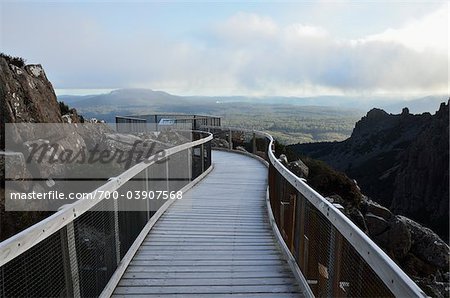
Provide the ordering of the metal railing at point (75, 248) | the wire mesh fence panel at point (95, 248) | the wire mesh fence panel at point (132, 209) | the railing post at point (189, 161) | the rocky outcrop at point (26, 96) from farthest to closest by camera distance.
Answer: the railing post at point (189, 161), the rocky outcrop at point (26, 96), the wire mesh fence panel at point (132, 209), the wire mesh fence panel at point (95, 248), the metal railing at point (75, 248)

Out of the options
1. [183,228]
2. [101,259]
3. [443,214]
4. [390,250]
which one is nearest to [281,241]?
[183,228]

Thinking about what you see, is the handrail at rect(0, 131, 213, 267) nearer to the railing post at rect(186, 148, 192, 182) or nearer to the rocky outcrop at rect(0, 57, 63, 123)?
the railing post at rect(186, 148, 192, 182)

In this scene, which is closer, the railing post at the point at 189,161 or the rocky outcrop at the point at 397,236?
the railing post at the point at 189,161

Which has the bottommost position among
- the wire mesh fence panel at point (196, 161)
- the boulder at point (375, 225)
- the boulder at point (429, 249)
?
the boulder at point (429, 249)

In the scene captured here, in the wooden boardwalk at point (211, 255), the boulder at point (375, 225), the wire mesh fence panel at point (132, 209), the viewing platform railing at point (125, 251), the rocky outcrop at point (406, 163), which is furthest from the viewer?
the rocky outcrop at point (406, 163)

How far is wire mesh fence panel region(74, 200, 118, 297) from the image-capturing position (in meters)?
3.88

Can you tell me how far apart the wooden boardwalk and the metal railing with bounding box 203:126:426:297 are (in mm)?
400

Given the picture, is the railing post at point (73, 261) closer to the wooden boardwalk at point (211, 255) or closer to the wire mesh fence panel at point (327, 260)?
the wooden boardwalk at point (211, 255)

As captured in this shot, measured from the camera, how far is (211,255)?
580 cm

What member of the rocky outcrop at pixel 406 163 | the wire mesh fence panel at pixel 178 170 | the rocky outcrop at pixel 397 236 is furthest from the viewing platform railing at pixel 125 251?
the rocky outcrop at pixel 406 163

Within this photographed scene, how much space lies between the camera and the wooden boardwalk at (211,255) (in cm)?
462

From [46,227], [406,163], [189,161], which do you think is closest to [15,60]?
[189,161]

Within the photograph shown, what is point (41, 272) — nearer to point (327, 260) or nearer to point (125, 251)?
point (125, 251)

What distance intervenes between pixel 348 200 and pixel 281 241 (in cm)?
1421
